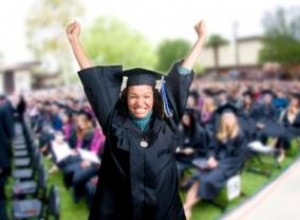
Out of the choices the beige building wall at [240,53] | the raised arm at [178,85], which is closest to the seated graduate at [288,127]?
the raised arm at [178,85]

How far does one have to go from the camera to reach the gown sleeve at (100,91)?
8.30 ft

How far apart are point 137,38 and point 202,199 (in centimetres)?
4040

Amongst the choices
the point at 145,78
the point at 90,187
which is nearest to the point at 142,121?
the point at 145,78

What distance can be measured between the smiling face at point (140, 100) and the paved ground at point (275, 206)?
1.93m

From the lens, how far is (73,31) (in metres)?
2.62

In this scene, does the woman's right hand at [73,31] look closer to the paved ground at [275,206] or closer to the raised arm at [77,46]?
the raised arm at [77,46]

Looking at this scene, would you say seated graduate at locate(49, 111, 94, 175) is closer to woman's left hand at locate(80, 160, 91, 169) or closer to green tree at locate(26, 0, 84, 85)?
woman's left hand at locate(80, 160, 91, 169)

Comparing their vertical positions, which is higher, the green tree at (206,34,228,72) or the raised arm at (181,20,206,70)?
the raised arm at (181,20,206,70)

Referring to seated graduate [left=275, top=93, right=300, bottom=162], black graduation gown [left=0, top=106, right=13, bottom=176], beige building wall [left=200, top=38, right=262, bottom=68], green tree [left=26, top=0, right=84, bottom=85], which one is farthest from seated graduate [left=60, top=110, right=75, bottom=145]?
beige building wall [left=200, top=38, right=262, bottom=68]

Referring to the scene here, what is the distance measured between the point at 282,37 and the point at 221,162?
45.1 m

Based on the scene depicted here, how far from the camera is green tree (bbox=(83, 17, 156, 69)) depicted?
146 feet

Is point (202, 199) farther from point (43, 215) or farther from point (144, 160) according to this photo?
point (144, 160)

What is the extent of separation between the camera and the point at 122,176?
2441 mm

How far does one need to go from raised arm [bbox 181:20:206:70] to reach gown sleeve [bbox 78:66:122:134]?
42 centimetres
